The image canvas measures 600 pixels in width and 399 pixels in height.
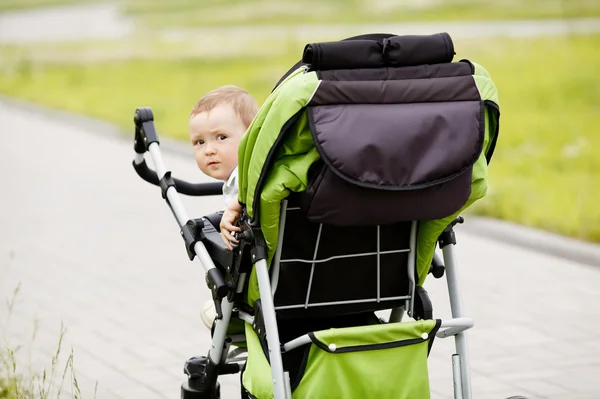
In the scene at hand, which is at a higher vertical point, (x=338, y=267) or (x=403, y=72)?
(x=403, y=72)

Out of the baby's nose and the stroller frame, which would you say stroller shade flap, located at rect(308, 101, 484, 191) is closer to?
the stroller frame

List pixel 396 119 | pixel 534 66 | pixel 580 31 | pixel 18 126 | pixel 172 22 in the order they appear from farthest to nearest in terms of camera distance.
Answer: pixel 172 22
pixel 580 31
pixel 534 66
pixel 18 126
pixel 396 119

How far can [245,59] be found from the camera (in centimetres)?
2112

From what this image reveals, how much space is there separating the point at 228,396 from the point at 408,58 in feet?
7.17

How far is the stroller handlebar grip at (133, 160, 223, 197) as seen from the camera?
4.76 m

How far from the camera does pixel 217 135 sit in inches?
172

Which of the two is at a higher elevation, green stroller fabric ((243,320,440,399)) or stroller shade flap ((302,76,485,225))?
stroller shade flap ((302,76,485,225))

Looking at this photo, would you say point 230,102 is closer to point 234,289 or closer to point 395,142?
point 234,289

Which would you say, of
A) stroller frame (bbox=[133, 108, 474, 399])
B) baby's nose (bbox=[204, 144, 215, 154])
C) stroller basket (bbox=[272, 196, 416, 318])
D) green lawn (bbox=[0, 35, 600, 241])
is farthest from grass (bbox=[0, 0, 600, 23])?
stroller basket (bbox=[272, 196, 416, 318])

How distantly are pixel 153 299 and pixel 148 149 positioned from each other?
250cm

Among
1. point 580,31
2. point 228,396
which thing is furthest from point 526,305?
point 580,31

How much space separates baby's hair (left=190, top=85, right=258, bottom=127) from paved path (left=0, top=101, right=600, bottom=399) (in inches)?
61.8

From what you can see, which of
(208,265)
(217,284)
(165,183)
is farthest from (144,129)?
(217,284)

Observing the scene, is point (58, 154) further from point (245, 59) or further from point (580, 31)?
point (580, 31)
